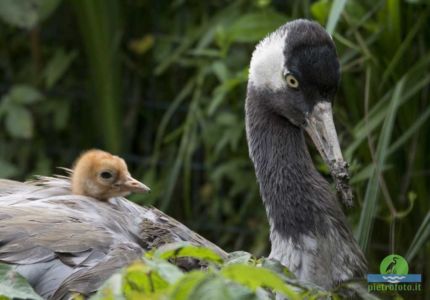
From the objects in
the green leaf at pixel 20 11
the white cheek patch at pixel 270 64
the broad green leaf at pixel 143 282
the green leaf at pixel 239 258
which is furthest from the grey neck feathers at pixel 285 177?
the green leaf at pixel 20 11

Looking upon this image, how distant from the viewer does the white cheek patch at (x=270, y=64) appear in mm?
2697

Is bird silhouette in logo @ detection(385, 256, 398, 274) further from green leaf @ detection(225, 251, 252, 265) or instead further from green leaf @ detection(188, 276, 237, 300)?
green leaf @ detection(188, 276, 237, 300)

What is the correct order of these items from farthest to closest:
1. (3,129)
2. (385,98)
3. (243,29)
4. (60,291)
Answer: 1. (3,129)
2. (243,29)
3. (385,98)
4. (60,291)

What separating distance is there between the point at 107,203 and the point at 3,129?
69.1 inches

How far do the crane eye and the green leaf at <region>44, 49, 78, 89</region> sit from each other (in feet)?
6.18

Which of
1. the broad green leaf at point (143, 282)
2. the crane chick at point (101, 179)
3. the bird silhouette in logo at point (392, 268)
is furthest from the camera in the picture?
the crane chick at point (101, 179)

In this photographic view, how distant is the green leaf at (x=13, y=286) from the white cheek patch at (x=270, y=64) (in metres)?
0.96

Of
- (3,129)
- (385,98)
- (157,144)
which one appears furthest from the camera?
(3,129)

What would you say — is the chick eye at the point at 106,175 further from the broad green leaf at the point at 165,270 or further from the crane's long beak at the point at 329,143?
the broad green leaf at the point at 165,270

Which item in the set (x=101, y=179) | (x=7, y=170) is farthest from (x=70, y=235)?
(x=7, y=170)

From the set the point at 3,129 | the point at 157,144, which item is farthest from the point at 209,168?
the point at 3,129

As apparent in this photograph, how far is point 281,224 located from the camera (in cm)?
267

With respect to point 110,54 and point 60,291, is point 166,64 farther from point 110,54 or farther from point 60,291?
point 60,291

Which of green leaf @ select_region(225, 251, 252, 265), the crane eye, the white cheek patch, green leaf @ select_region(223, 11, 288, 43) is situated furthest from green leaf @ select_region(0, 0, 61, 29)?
green leaf @ select_region(225, 251, 252, 265)
